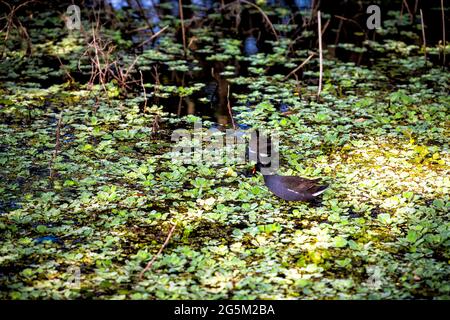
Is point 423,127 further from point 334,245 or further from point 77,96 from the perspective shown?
point 77,96

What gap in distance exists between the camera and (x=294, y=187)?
14.8 ft

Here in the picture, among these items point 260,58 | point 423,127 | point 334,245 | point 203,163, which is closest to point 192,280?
point 334,245

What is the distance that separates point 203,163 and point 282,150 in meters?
0.78

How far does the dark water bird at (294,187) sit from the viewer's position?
446cm

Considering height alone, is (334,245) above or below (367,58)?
below

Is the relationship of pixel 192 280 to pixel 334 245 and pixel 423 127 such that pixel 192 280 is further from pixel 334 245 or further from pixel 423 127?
pixel 423 127

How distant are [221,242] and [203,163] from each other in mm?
1284

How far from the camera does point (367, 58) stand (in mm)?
8000

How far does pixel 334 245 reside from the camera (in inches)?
158

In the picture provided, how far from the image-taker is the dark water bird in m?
4.46
